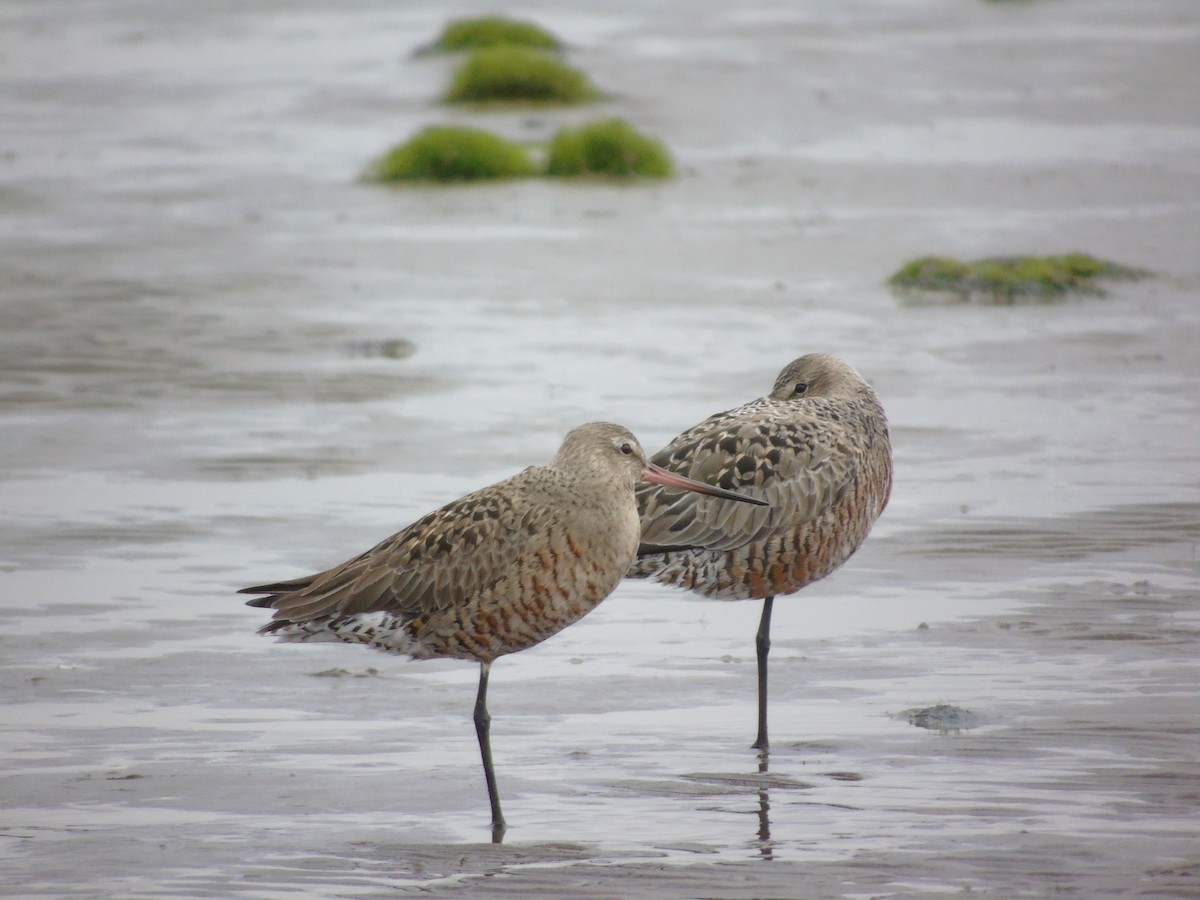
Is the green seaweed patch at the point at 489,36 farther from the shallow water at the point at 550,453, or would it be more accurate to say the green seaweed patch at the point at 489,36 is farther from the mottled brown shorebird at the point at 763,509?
the mottled brown shorebird at the point at 763,509

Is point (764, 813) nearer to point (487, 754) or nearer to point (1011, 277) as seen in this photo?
point (487, 754)

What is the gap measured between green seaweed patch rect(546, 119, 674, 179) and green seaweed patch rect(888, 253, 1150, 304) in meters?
6.25

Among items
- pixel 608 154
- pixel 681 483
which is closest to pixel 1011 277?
pixel 608 154

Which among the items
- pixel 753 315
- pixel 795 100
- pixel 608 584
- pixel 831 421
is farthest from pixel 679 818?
pixel 795 100

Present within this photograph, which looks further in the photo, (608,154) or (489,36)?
(489,36)

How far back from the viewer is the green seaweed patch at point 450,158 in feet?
81.3

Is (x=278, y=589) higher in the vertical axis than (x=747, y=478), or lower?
lower

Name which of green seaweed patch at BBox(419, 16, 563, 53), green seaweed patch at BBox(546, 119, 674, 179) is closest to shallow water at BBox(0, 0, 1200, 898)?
green seaweed patch at BBox(546, 119, 674, 179)

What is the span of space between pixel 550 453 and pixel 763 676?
493 centimetres

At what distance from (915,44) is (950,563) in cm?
2772

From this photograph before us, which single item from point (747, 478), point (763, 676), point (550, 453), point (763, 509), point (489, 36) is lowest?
point (550, 453)

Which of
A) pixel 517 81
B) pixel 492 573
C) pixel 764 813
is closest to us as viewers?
pixel 764 813

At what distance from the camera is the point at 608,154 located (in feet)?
81.4

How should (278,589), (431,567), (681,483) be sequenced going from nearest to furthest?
1. (431,567)
2. (278,589)
3. (681,483)
